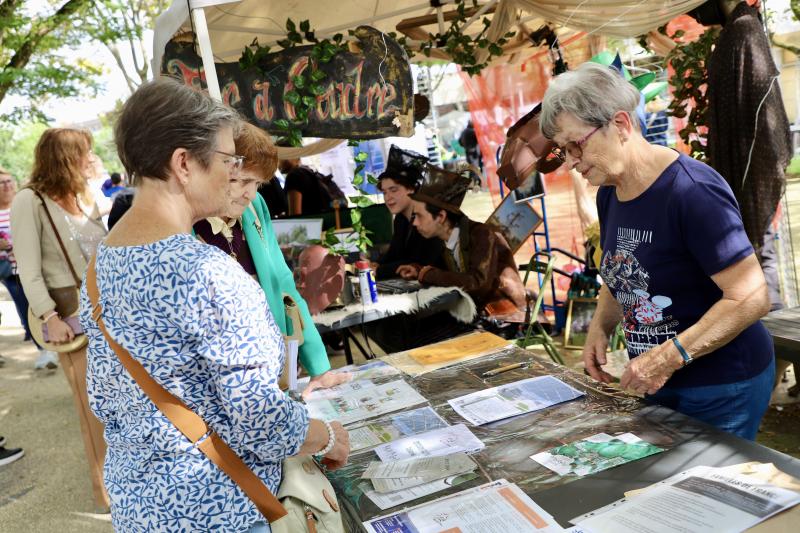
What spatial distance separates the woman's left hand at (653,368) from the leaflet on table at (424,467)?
1.68 feet

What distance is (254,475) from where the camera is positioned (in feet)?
4.02

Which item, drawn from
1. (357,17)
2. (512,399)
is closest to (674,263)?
(512,399)

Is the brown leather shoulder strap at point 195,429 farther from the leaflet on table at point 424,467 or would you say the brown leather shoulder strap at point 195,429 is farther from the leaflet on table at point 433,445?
the leaflet on table at point 433,445

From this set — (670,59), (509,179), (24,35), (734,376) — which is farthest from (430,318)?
(24,35)

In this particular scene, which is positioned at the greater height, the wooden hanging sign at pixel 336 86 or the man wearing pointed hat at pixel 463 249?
the wooden hanging sign at pixel 336 86

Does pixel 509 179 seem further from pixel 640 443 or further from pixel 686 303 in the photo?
pixel 640 443

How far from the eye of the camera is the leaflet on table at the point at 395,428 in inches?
→ 68.5

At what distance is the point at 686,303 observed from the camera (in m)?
1.67

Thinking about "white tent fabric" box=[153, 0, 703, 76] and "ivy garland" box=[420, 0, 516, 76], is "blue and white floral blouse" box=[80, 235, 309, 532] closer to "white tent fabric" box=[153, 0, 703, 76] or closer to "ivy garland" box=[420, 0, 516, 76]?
"white tent fabric" box=[153, 0, 703, 76]

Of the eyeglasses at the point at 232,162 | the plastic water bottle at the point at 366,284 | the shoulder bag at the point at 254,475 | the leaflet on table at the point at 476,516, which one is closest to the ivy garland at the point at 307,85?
the plastic water bottle at the point at 366,284

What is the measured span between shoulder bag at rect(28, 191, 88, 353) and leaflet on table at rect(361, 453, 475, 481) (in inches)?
84.9

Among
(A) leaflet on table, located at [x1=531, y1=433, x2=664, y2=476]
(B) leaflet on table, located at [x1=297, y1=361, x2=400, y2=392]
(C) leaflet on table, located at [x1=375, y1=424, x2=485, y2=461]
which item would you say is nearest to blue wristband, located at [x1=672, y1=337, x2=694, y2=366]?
(A) leaflet on table, located at [x1=531, y1=433, x2=664, y2=476]

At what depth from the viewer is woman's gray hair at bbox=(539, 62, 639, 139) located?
1.67 meters

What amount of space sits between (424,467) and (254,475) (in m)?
0.47
